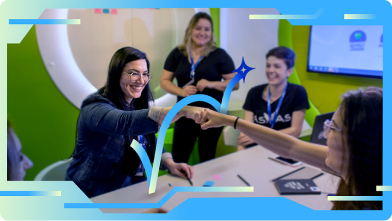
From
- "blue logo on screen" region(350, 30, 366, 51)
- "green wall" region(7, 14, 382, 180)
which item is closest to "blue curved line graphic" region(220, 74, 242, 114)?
"green wall" region(7, 14, 382, 180)

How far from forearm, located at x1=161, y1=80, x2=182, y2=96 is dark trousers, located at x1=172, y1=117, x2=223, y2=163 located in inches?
4.9

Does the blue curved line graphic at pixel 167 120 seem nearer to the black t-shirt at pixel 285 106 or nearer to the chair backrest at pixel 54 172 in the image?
the black t-shirt at pixel 285 106

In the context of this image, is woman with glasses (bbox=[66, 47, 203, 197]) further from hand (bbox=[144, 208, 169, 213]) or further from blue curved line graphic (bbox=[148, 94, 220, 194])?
hand (bbox=[144, 208, 169, 213])

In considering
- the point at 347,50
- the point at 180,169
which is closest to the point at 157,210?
the point at 180,169

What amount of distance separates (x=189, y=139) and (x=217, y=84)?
0.27m

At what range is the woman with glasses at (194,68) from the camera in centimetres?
108

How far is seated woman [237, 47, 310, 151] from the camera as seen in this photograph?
118 cm

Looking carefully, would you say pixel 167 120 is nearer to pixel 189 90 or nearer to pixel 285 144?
pixel 189 90

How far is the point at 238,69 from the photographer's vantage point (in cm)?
102

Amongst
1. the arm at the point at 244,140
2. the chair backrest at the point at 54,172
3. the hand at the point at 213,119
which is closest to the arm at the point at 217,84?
the hand at the point at 213,119

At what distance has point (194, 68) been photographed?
3.64 feet

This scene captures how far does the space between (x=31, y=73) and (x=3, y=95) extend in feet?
0.47

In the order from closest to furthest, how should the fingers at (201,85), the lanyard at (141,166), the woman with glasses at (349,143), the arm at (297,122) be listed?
the woman with glasses at (349,143) → the lanyard at (141,166) → the fingers at (201,85) → the arm at (297,122)

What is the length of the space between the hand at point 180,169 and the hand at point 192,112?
242 millimetres
